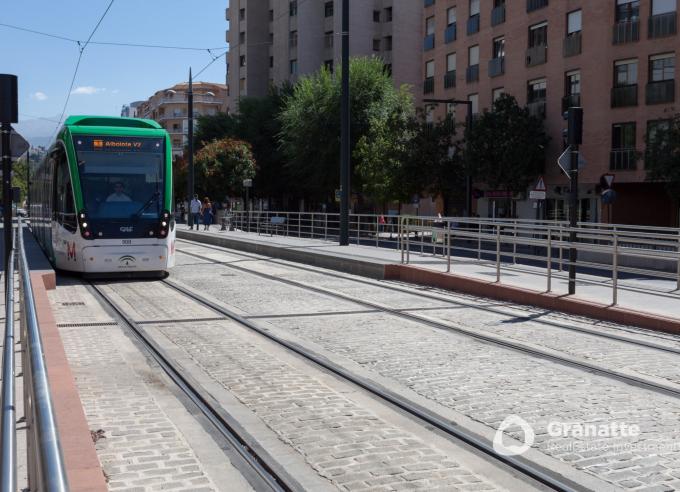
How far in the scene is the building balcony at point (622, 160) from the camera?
35.6 m

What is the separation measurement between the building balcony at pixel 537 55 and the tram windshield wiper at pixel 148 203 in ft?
94.3

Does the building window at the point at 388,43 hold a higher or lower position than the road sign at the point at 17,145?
higher

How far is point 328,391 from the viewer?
6938mm

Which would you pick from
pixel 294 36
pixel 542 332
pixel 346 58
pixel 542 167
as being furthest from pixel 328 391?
pixel 294 36

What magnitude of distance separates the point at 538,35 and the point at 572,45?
9.98 feet

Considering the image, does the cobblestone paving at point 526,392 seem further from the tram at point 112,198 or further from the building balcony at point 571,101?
the building balcony at point 571,101

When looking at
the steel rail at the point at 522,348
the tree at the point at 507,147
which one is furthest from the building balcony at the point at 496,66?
the steel rail at the point at 522,348

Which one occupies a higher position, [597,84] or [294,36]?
[294,36]

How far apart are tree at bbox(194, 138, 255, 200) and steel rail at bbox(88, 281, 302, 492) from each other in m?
44.4

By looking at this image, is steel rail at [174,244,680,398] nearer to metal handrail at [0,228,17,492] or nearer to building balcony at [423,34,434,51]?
metal handrail at [0,228,17,492]

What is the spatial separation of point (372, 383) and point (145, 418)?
2.10 metres

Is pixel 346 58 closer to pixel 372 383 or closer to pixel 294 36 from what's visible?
pixel 372 383

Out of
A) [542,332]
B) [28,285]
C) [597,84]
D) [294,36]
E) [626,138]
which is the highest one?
[294,36]

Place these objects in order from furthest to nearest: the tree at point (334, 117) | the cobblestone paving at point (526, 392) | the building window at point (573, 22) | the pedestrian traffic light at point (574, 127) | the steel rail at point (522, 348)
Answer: the tree at point (334, 117) < the building window at point (573, 22) < the pedestrian traffic light at point (574, 127) < the steel rail at point (522, 348) < the cobblestone paving at point (526, 392)
